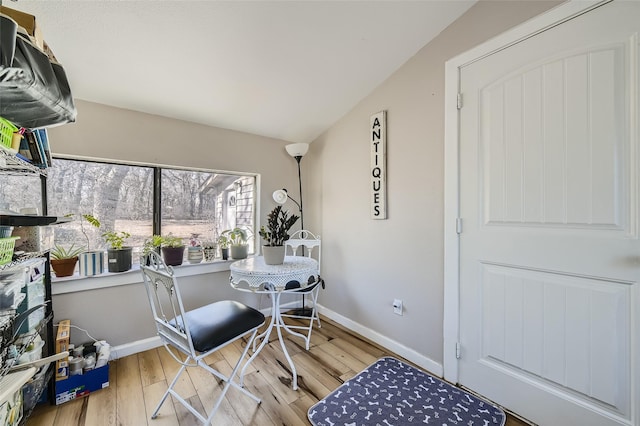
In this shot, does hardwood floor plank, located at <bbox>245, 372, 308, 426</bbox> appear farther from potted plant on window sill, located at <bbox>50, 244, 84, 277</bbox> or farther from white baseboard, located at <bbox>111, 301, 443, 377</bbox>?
potted plant on window sill, located at <bbox>50, 244, 84, 277</bbox>

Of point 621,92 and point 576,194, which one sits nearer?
point 621,92

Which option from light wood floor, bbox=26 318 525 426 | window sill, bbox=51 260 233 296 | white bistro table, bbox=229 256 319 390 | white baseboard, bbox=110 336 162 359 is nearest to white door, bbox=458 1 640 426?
light wood floor, bbox=26 318 525 426

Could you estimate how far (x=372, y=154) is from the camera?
232 centimetres

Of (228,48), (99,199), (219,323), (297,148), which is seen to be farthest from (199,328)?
(297,148)

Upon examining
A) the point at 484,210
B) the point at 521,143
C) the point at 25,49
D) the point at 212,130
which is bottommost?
the point at 484,210

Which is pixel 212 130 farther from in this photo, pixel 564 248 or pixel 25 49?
pixel 564 248

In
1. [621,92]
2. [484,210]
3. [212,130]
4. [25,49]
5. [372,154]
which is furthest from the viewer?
[212,130]

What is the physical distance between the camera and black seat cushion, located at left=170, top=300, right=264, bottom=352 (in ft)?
4.47

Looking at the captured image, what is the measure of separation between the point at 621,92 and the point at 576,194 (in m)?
0.49

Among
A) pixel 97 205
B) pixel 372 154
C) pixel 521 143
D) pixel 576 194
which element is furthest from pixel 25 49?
pixel 576 194

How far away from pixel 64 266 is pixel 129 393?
1012mm

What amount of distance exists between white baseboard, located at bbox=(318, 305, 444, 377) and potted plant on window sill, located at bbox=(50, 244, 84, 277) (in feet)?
7.54

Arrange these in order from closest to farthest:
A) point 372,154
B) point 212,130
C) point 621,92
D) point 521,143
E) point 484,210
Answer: point 621,92
point 521,143
point 484,210
point 372,154
point 212,130

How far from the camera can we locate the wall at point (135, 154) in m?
1.89
